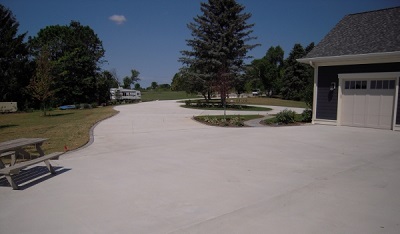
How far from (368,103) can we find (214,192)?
11581mm

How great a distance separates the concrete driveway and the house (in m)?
5.01

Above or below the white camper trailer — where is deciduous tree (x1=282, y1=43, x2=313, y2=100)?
above

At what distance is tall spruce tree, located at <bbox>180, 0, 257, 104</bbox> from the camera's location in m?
31.9

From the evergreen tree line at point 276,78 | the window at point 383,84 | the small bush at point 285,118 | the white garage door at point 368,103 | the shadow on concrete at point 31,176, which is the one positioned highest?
the evergreen tree line at point 276,78

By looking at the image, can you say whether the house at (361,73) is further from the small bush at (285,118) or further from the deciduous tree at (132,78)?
the deciduous tree at (132,78)

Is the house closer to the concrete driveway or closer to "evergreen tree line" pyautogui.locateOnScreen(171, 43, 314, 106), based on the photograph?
"evergreen tree line" pyautogui.locateOnScreen(171, 43, 314, 106)

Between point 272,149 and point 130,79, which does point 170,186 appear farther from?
point 130,79

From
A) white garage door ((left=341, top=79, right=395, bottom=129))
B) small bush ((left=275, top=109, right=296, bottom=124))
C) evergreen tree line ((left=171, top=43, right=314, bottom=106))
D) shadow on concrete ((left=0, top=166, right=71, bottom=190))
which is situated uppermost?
evergreen tree line ((left=171, top=43, right=314, bottom=106))

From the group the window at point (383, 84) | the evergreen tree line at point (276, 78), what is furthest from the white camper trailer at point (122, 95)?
the window at point (383, 84)

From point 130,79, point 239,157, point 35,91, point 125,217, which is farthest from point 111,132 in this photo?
point 130,79

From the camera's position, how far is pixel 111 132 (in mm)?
12508

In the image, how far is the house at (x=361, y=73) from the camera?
40.8ft

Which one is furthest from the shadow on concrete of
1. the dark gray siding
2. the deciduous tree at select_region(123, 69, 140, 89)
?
the deciduous tree at select_region(123, 69, 140, 89)

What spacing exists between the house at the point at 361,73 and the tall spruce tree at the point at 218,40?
56.8 ft
